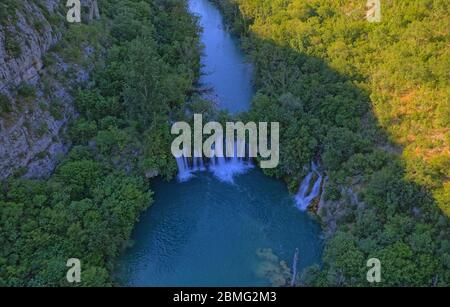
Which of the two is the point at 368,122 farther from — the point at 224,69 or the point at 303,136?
the point at 224,69

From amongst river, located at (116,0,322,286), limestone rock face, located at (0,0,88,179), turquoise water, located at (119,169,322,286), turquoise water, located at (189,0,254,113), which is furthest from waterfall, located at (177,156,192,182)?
limestone rock face, located at (0,0,88,179)

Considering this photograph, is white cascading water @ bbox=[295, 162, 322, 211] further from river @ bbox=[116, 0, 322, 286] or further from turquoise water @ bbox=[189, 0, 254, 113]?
turquoise water @ bbox=[189, 0, 254, 113]

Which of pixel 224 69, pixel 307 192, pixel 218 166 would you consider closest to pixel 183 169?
pixel 218 166

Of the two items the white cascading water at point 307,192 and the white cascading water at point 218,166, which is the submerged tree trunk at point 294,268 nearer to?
the white cascading water at point 307,192

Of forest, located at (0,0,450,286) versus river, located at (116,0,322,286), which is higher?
forest, located at (0,0,450,286)

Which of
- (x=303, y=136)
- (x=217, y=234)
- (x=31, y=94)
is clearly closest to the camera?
(x=217, y=234)

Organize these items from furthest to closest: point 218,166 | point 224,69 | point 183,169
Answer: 1. point 224,69
2. point 218,166
3. point 183,169
